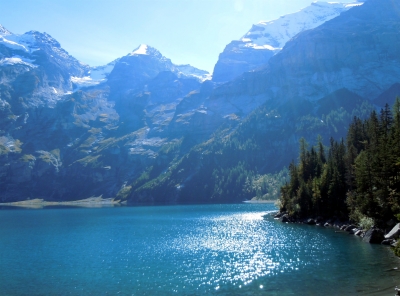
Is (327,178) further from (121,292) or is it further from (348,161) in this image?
(121,292)

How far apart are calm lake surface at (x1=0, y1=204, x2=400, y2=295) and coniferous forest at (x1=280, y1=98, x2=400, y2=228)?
8.21 meters

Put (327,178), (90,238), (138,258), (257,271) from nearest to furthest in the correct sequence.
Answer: (257,271) < (138,258) < (90,238) < (327,178)

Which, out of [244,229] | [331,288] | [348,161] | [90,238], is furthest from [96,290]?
[348,161]

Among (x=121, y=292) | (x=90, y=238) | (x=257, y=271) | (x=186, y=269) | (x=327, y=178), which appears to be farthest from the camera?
(x=327, y=178)

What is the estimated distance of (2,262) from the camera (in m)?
62.3

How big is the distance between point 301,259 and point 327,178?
50.2m

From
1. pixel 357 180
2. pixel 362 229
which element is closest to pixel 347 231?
pixel 362 229

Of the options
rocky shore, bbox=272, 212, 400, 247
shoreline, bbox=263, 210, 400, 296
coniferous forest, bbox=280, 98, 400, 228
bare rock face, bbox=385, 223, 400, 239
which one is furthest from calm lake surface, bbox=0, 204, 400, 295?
coniferous forest, bbox=280, 98, 400, 228

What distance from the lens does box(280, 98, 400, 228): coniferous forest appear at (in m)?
66.6

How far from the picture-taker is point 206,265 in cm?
5281

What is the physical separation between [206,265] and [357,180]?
145 ft

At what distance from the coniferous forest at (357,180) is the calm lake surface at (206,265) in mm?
8208

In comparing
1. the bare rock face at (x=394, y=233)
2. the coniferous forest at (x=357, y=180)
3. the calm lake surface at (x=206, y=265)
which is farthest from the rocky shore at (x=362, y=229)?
the calm lake surface at (x=206, y=265)

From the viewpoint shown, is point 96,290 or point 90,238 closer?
point 96,290
